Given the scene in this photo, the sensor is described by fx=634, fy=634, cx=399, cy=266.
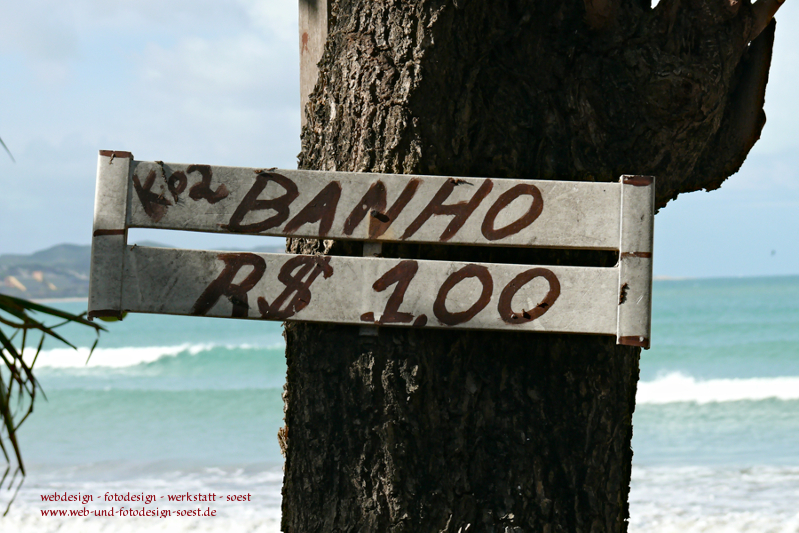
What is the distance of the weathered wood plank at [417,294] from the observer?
137 centimetres

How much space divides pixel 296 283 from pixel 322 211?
0.56ft

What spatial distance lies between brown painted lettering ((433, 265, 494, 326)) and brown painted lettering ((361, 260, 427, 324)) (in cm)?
7

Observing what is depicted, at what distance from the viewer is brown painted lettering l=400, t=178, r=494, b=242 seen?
1.38 meters

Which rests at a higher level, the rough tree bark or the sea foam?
the sea foam

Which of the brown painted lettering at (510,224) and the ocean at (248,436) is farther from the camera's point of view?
the ocean at (248,436)

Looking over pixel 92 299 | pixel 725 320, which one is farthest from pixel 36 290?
pixel 92 299

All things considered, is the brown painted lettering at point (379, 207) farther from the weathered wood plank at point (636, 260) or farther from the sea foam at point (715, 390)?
the sea foam at point (715, 390)

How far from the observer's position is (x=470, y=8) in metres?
1.42

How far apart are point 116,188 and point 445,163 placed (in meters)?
0.75

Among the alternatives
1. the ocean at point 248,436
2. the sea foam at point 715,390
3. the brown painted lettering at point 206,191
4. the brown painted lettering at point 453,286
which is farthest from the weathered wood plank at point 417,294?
the sea foam at point 715,390

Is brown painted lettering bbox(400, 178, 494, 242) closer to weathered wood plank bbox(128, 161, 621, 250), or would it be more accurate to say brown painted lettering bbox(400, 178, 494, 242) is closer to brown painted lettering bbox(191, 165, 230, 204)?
weathered wood plank bbox(128, 161, 621, 250)

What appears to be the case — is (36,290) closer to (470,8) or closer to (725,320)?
(725,320)

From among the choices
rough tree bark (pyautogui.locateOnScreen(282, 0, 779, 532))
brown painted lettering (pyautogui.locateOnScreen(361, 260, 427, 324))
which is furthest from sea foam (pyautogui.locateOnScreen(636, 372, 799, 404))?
brown painted lettering (pyautogui.locateOnScreen(361, 260, 427, 324))

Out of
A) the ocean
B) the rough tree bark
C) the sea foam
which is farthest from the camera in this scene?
the sea foam
